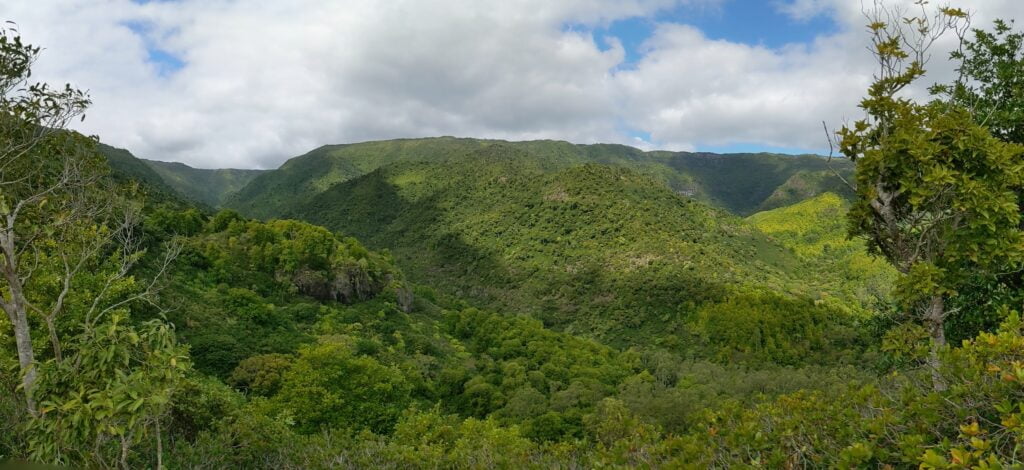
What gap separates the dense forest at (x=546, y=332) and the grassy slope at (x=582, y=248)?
96cm

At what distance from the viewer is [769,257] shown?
12812 cm

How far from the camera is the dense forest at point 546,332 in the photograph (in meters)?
5.84

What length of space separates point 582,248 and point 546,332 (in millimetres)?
54678

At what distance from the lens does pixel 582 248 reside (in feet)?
424

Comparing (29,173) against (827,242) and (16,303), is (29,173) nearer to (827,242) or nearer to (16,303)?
(16,303)

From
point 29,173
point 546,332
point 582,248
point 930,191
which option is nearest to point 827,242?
point 582,248

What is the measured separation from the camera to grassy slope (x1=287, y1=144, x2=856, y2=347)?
104312 mm

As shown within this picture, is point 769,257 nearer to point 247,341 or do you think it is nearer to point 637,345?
point 637,345

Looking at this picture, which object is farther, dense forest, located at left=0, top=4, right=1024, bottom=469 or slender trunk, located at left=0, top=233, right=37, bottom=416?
slender trunk, located at left=0, top=233, right=37, bottom=416

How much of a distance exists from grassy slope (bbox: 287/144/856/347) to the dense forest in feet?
3.16

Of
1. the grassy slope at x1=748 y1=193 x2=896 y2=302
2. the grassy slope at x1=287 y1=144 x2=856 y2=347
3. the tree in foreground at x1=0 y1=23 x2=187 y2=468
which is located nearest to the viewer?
the tree in foreground at x1=0 y1=23 x2=187 y2=468

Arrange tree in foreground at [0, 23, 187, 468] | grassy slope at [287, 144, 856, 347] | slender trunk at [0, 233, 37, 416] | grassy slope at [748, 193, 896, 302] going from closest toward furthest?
tree in foreground at [0, 23, 187, 468] < slender trunk at [0, 233, 37, 416] < grassy slope at [287, 144, 856, 347] < grassy slope at [748, 193, 896, 302]

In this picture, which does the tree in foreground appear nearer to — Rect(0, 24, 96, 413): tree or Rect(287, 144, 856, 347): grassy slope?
Rect(0, 24, 96, 413): tree

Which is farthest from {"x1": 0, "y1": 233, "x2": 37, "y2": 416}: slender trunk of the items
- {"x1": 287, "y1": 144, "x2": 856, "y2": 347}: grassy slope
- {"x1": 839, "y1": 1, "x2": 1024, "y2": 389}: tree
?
{"x1": 287, "y1": 144, "x2": 856, "y2": 347}: grassy slope
